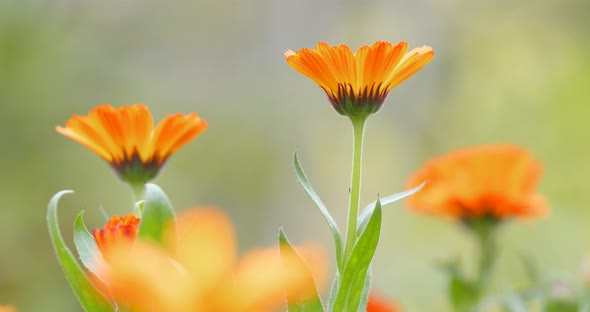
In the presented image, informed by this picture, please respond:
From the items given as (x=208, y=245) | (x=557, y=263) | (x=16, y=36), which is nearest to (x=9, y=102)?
(x=16, y=36)

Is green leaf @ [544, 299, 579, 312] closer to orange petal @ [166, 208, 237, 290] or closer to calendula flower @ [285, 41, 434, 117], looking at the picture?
calendula flower @ [285, 41, 434, 117]

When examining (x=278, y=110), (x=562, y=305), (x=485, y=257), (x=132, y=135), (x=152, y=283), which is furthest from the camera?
(x=278, y=110)

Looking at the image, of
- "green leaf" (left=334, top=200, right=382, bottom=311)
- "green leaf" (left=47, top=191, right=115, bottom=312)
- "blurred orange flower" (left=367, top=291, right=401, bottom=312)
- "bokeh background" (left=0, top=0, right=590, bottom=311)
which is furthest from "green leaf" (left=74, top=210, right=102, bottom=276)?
"bokeh background" (left=0, top=0, right=590, bottom=311)

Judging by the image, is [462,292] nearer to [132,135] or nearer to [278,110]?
[132,135]

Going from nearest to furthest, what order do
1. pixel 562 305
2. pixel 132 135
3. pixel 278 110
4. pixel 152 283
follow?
1. pixel 152 283
2. pixel 132 135
3. pixel 562 305
4. pixel 278 110

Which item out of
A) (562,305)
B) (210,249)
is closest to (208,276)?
(210,249)

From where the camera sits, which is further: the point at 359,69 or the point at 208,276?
the point at 359,69
